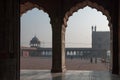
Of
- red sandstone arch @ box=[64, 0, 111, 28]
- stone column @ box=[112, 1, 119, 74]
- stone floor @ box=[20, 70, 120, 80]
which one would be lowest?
stone floor @ box=[20, 70, 120, 80]

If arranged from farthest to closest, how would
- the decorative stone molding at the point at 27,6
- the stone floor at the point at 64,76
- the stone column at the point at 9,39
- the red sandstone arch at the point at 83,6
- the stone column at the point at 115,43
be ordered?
1. the decorative stone molding at the point at 27,6
2. the red sandstone arch at the point at 83,6
3. the stone column at the point at 115,43
4. the stone floor at the point at 64,76
5. the stone column at the point at 9,39

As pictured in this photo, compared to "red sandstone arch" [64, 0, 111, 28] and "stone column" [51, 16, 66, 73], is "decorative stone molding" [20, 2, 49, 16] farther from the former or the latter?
"red sandstone arch" [64, 0, 111, 28]

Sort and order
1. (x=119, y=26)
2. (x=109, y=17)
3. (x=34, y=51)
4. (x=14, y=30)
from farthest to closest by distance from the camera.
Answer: (x=34, y=51)
(x=109, y=17)
(x=119, y=26)
(x=14, y=30)

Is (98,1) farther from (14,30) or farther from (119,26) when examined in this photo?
(14,30)

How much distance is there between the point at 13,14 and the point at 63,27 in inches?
343

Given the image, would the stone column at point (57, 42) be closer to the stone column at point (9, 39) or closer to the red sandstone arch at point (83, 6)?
the red sandstone arch at point (83, 6)

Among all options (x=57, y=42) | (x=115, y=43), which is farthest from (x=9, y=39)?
(x=115, y=43)

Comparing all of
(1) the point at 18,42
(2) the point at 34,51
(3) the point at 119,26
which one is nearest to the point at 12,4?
(1) the point at 18,42

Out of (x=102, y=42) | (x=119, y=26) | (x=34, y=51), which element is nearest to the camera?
(x=119, y=26)

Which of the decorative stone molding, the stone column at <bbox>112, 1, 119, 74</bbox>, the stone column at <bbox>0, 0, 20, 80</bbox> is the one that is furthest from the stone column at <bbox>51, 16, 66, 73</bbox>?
the stone column at <bbox>0, 0, 20, 80</bbox>

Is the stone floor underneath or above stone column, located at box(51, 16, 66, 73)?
underneath

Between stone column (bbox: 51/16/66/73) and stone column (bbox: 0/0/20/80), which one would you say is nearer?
stone column (bbox: 0/0/20/80)

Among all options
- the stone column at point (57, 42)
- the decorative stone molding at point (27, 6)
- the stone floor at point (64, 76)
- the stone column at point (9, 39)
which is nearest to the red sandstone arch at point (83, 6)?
the stone column at point (57, 42)

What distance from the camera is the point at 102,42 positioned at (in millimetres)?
76438
